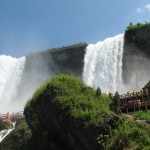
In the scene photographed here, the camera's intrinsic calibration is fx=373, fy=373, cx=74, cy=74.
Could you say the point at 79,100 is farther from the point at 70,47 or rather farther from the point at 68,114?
the point at 70,47

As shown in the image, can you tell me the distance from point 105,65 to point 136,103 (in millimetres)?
19573

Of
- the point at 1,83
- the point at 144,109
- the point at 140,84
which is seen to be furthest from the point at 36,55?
the point at 144,109

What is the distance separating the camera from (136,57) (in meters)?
42.9

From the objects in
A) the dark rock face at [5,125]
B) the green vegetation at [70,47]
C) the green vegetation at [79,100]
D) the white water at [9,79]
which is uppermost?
the green vegetation at [70,47]

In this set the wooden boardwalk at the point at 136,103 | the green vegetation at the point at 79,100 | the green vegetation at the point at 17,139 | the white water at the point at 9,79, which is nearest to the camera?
the green vegetation at the point at 79,100

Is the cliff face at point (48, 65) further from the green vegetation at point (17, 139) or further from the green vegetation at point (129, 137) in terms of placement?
the green vegetation at point (129, 137)

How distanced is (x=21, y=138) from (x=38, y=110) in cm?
659

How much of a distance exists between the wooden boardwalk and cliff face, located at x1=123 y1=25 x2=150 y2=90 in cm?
1510

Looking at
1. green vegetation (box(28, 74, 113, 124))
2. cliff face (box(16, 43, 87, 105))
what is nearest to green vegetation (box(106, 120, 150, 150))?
green vegetation (box(28, 74, 113, 124))

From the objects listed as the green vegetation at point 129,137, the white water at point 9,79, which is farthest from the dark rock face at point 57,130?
the white water at point 9,79

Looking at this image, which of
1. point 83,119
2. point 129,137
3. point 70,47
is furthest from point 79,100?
point 70,47

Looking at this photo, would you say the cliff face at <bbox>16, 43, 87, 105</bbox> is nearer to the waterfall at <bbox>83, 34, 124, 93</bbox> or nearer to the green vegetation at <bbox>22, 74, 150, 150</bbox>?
the waterfall at <bbox>83, 34, 124, 93</bbox>

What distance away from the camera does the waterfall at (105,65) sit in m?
40.9

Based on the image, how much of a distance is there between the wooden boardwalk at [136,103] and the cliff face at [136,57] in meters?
15.1
